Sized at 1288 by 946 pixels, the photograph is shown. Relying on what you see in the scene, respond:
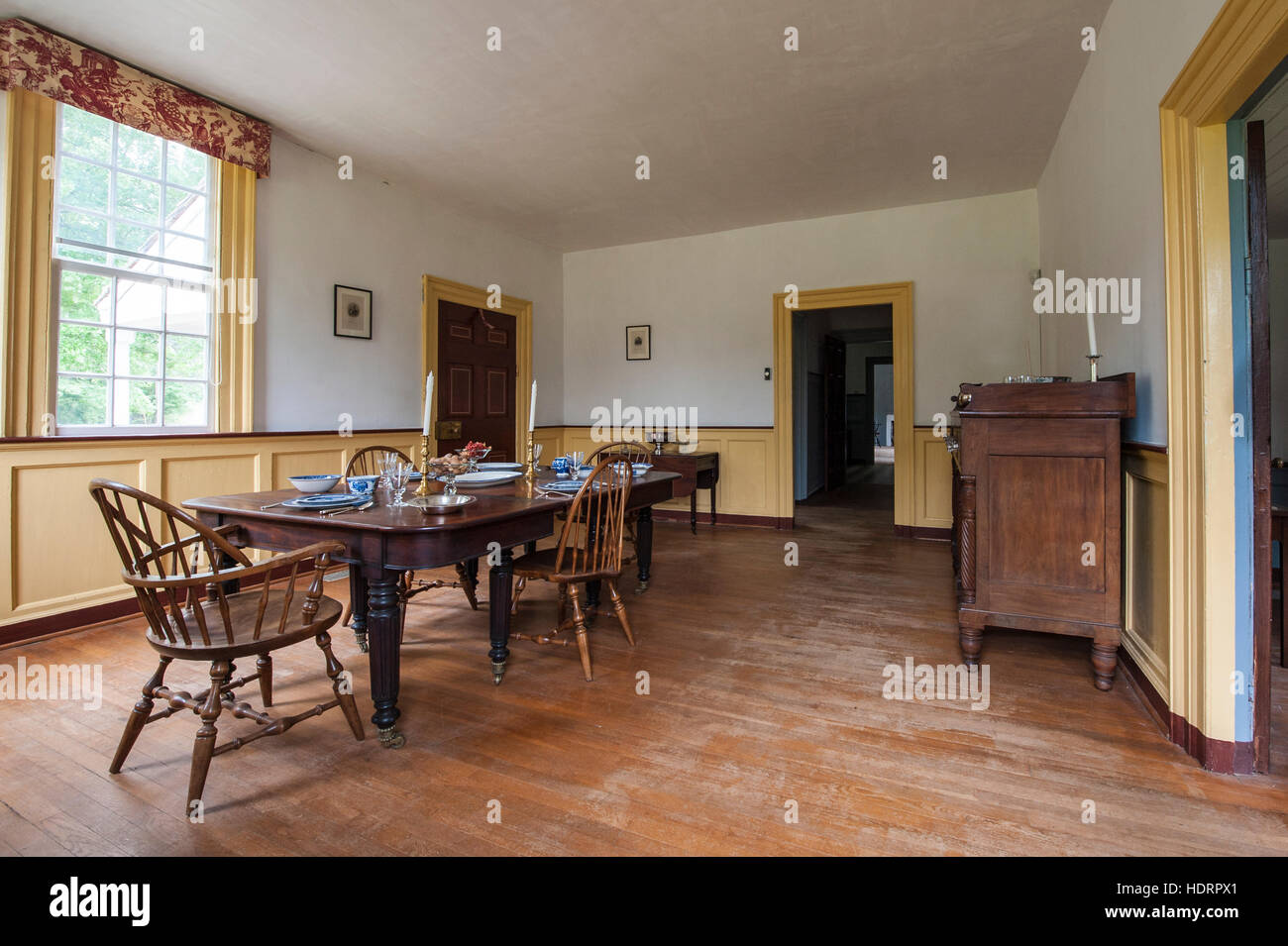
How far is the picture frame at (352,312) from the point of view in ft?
14.9

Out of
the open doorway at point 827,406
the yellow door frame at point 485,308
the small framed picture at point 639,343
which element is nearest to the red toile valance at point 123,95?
the yellow door frame at point 485,308

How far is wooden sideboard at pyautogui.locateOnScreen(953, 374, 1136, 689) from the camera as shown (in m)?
2.37

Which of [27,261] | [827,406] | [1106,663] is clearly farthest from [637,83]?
[827,406]

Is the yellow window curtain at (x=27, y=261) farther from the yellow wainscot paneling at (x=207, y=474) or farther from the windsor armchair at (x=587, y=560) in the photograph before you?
the windsor armchair at (x=587, y=560)

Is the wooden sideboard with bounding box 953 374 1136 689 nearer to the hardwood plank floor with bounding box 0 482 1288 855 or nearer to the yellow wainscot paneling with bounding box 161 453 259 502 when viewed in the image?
the hardwood plank floor with bounding box 0 482 1288 855

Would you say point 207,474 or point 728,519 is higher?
point 207,474

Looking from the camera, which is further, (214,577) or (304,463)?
(304,463)

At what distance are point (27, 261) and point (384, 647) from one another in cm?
287

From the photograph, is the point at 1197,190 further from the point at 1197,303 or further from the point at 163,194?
the point at 163,194

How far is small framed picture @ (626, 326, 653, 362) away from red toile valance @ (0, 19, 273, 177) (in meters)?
3.67

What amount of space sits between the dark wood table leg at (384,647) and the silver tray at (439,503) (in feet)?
0.77

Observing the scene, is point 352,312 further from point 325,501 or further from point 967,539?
point 967,539

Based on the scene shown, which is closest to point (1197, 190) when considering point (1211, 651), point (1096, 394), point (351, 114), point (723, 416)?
point (1096, 394)

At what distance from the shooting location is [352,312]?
466 cm
